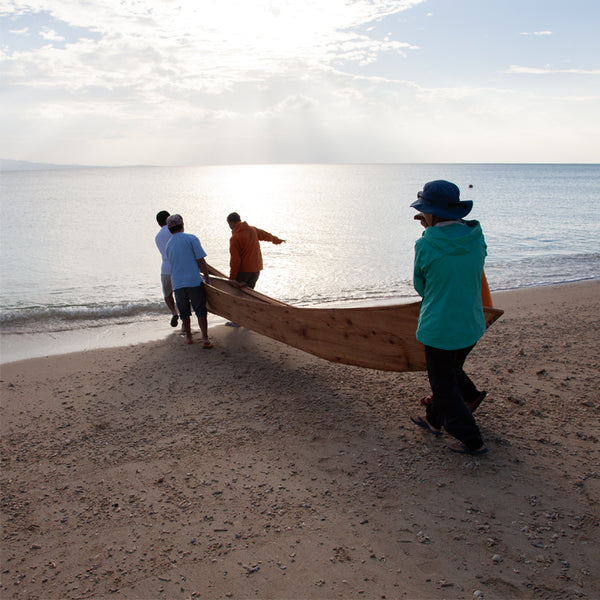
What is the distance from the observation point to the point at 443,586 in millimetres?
2502

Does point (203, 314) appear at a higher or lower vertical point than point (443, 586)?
higher

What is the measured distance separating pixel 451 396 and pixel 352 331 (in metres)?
1.25

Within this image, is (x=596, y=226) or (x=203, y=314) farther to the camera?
(x=596, y=226)

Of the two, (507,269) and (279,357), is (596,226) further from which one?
(279,357)

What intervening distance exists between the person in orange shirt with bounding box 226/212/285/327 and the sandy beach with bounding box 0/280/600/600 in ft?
5.93

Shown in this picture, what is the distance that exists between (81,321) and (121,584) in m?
7.13

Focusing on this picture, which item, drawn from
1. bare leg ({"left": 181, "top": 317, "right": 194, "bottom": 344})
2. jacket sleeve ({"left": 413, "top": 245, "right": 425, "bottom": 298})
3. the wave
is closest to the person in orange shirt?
bare leg ({"left": 181, "top": 317, "right": 194, "bottom": 344})

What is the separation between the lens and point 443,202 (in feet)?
10.7

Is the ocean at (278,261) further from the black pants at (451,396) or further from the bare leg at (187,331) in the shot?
the black pants at (451,396)

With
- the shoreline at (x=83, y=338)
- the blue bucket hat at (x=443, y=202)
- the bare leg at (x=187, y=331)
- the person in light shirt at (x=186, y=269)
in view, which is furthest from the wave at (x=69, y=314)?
the blue bucket hat at (x=443, y=202)

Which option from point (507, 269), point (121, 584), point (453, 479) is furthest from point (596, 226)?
point (121, 584)

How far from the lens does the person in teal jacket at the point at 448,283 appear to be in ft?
10.6

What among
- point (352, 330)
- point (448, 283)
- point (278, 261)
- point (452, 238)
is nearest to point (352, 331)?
point (352, 330)

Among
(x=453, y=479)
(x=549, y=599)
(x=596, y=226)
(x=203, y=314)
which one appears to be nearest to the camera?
(x=549, y=599)
